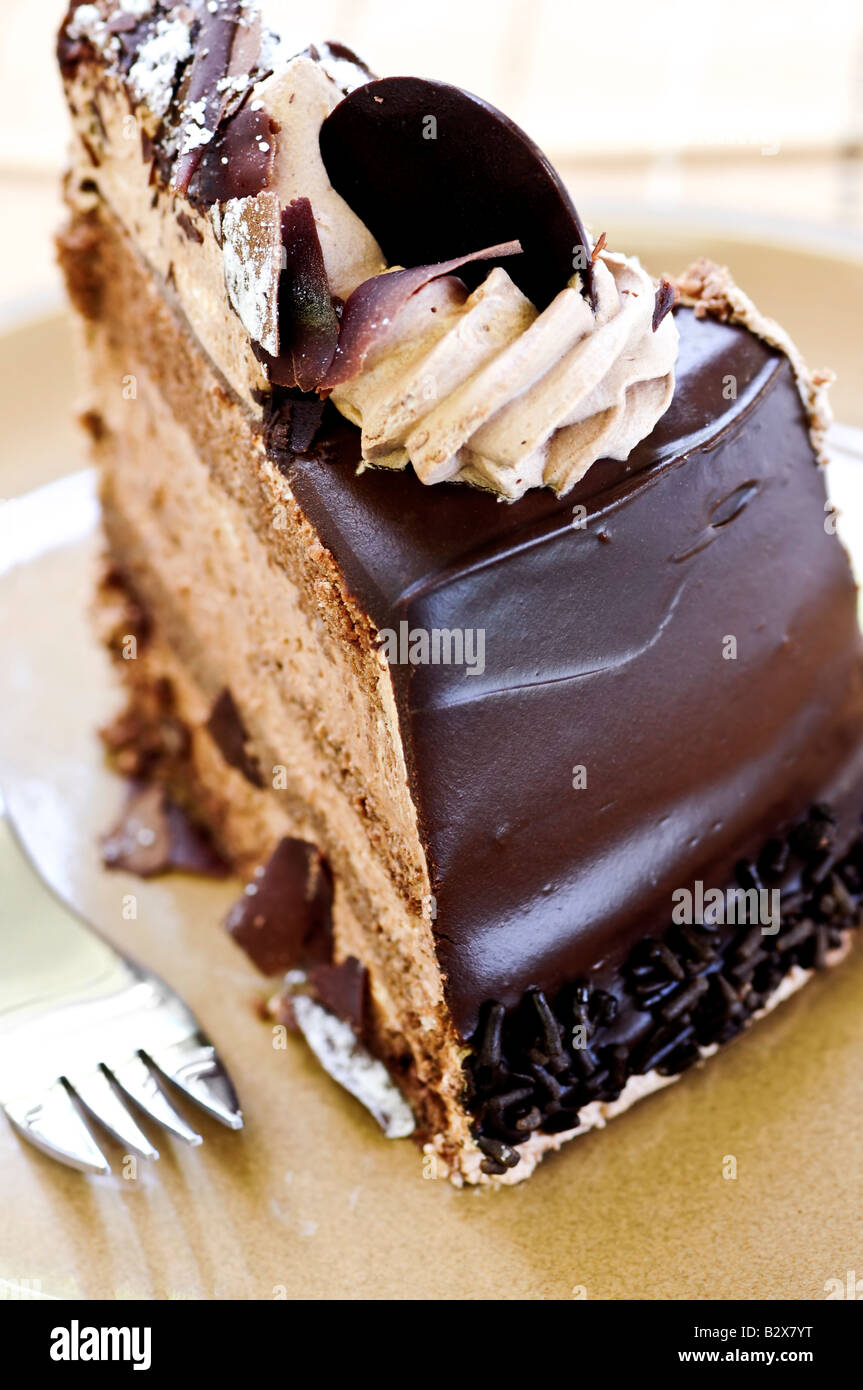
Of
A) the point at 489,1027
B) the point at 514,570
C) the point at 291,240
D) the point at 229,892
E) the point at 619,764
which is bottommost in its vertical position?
the point at 229,892

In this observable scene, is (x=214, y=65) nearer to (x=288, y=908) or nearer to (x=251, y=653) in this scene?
(x=251, y=653)

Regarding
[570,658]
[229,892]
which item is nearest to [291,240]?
[570,658]

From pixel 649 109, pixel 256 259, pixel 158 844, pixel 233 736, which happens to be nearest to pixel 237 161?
pixel 256 259

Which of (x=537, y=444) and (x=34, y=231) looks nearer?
(x=537, y=444)

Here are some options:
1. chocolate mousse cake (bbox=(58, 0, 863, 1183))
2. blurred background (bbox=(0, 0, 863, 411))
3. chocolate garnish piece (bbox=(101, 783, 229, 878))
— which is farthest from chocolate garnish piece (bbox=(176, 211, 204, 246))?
blurred background (bbox=(0, 0, 863, 411))
